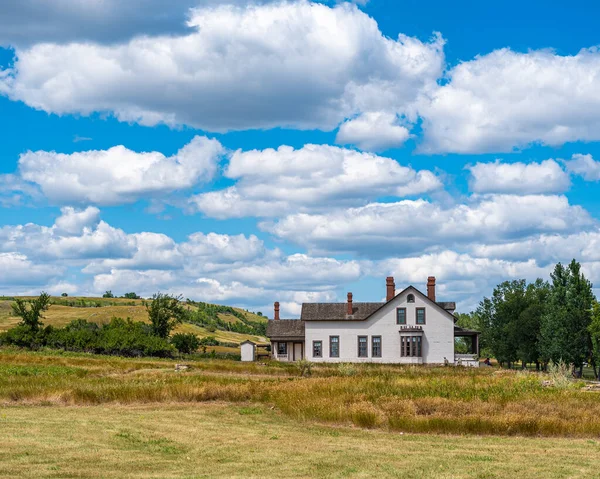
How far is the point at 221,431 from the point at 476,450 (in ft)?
23.0

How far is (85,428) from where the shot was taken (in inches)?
794

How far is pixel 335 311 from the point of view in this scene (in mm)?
72875

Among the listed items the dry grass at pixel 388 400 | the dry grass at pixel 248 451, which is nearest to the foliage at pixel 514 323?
the dry grass at pixel 388 400

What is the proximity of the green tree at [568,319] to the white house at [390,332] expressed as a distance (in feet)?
24.9

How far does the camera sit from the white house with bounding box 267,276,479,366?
230 feet

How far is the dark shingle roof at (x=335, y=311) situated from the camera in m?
71.5

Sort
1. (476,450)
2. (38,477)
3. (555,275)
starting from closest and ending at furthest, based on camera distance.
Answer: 1. (38,477)
2. (476,450)
3. (555,275)

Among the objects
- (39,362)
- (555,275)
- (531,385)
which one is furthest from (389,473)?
(555,275)

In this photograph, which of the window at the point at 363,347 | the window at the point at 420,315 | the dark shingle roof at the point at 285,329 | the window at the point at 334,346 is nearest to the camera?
the window at the point at 420,315

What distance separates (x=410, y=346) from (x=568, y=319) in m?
15.4

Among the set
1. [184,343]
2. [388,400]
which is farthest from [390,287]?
[388,400]

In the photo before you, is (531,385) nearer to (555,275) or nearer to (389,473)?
(389,473)

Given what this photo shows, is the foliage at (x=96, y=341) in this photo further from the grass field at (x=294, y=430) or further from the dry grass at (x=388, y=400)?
the grass field at (x=294, y=430)

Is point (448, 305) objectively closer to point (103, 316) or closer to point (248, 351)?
point (248, 351)
